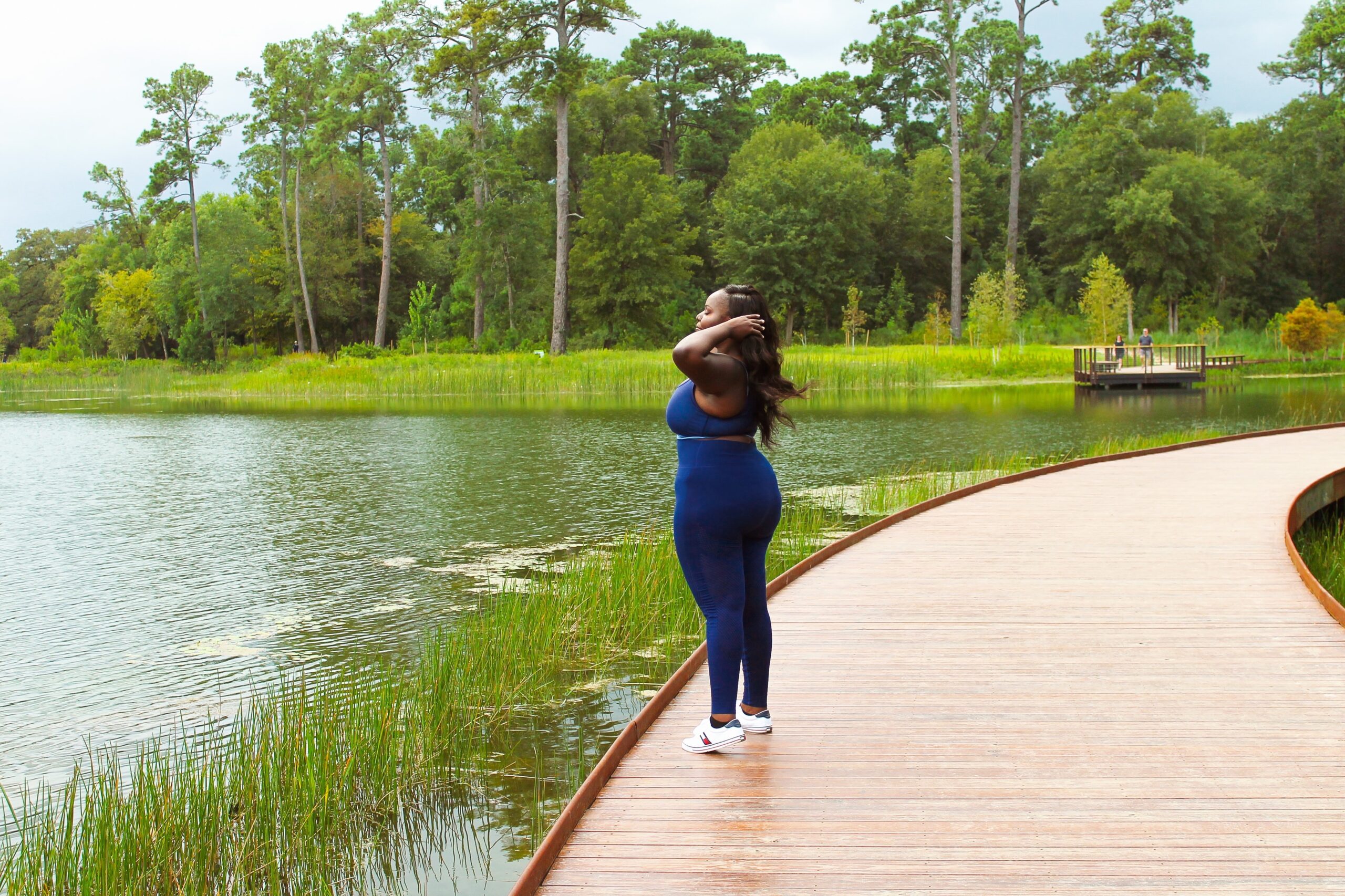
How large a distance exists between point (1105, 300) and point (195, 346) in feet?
117

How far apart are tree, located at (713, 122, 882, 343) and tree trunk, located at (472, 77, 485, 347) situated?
10.2m

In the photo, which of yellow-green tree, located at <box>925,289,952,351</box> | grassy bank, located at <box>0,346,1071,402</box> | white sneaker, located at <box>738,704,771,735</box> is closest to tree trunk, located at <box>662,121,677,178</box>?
yellow-green tree, located at <box>925,289,952,351</box>

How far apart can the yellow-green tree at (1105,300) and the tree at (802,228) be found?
36.6 ft

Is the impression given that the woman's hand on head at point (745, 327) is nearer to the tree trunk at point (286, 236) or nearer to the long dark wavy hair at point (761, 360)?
the long dark wavy hair at point (761, 360)

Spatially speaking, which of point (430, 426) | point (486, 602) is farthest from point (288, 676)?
point (430, 426)

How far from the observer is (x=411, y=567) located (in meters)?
9.45

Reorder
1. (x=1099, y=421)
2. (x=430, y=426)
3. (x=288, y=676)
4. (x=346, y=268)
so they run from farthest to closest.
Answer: (x=346, y=268), (x=430, y=426), (x=1099, y=421), (x=288, y=676)

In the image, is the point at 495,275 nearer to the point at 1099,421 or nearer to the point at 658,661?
the point at 1099,421

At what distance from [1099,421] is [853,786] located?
1888 centimetres

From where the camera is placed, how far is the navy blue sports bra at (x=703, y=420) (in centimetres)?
383

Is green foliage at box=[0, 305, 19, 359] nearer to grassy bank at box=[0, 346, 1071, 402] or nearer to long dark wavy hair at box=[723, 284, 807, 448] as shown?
grassy bank at box=[0, 346, 1071, 402]

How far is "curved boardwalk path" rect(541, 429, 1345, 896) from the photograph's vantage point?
3.11 metres

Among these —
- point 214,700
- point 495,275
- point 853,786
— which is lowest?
point 214,700

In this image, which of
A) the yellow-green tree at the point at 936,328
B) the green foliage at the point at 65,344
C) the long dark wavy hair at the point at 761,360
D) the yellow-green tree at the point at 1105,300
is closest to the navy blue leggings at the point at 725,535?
the long dark wavy hair at the point at 761,360
